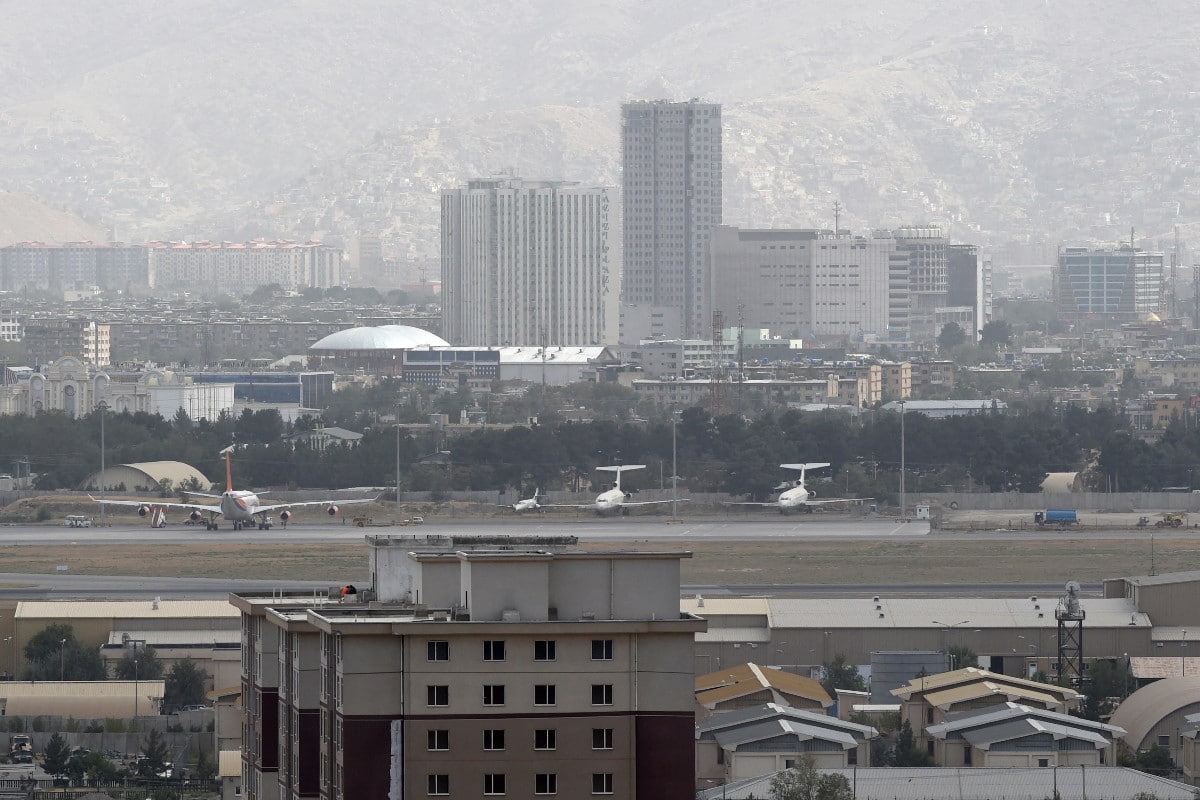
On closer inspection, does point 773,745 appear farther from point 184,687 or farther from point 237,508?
point 237,508

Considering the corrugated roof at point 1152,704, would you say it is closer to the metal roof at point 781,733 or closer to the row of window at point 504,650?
the metal roof at point 781,733

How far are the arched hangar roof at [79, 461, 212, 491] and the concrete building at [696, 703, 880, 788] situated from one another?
73043mm

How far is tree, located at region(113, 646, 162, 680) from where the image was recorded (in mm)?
63031

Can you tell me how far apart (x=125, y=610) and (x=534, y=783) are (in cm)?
4204

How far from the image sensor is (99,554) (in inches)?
3602

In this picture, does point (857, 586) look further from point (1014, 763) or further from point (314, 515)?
point (314, 515)

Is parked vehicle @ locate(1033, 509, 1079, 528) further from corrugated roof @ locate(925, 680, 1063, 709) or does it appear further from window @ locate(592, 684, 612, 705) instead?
window @ locate(592, 684, 612, 705)

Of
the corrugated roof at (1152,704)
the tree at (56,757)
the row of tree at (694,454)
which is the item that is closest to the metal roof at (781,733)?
the corrugated roof at (1152,704)

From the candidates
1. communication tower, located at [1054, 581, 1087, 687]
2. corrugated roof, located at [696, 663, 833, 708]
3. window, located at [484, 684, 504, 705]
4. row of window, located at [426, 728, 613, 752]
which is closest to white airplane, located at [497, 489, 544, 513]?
communication tower, located at [1054, 581, 1087, 687]

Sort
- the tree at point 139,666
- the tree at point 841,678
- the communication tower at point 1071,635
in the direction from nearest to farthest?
the communication tower at point 1071,635
the tree at point 841,678
the tree at point 139,666

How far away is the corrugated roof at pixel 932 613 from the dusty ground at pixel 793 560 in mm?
11091

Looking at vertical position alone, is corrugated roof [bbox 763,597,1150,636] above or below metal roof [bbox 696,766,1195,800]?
above

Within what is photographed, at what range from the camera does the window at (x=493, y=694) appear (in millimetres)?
27734

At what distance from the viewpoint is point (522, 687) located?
91.3 ft
